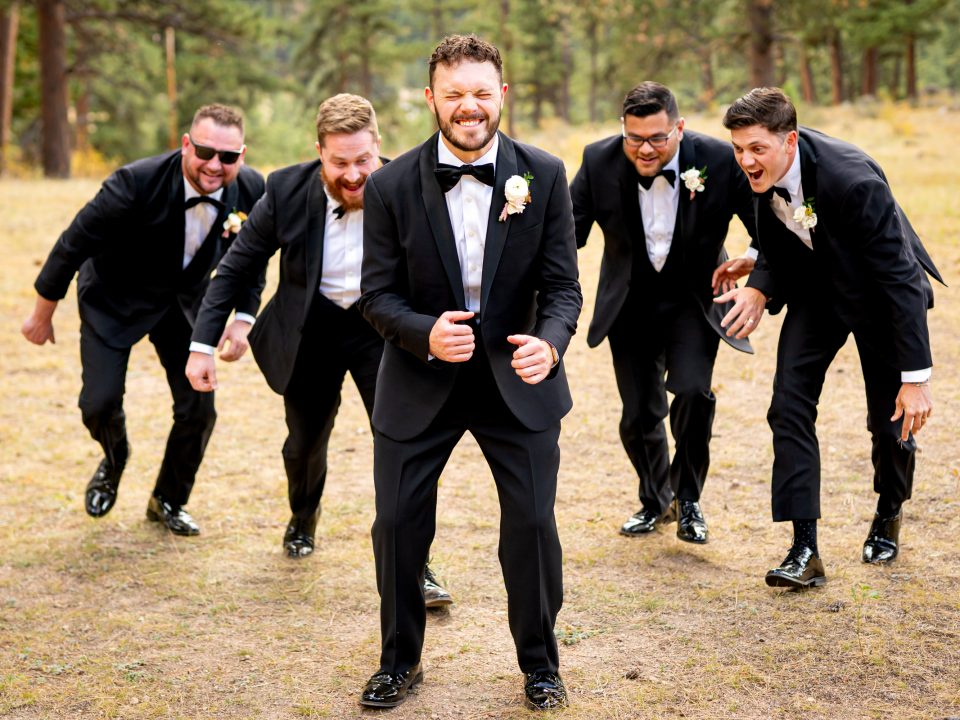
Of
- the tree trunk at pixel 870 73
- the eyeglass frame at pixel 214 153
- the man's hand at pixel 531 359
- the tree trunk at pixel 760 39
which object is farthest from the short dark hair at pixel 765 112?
the tree trunk at pixel 870 73

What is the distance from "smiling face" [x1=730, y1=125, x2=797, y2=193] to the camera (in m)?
4.67

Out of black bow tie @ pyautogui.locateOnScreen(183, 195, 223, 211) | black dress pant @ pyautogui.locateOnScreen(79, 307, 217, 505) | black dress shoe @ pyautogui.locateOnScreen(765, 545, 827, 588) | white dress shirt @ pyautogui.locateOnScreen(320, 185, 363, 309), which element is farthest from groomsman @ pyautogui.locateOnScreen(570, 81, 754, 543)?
black dress pant @ pyautogui.locateOnScreen(79, 307, 217, 505)

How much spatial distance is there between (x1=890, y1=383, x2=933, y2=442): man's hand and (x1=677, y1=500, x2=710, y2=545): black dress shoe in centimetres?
142

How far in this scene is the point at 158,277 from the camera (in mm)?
6270

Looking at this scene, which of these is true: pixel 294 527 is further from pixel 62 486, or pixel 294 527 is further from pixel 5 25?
pixel 5 25

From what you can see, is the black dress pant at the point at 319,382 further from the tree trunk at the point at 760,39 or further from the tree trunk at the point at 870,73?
the tree trunk at the point at 870,73

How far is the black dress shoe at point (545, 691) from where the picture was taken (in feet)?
13.6

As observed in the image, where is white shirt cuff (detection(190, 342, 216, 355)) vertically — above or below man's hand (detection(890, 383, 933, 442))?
above

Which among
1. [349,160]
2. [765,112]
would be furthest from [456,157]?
[765,112]

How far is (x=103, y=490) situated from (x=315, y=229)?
2.40m

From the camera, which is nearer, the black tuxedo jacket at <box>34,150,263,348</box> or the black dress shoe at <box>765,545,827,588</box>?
the black dress shoe at <box>765,545,827,588</box>

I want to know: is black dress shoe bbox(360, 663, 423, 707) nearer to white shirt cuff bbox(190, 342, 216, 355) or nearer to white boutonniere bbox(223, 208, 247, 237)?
white shirt cuff bbox(190, 342, 216, 355)

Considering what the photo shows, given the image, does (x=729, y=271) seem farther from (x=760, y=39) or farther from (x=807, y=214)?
(x=760, y=39)

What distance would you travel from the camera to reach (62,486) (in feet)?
24.5
